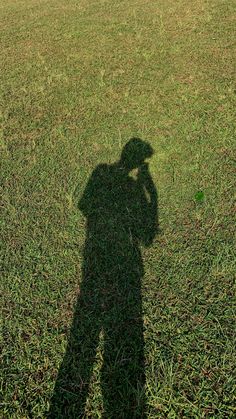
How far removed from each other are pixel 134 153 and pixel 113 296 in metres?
2.54

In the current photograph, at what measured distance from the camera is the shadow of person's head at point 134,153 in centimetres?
530

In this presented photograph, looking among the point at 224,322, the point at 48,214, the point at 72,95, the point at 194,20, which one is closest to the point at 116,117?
the point at 72,95

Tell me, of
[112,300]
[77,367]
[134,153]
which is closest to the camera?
[77,367]

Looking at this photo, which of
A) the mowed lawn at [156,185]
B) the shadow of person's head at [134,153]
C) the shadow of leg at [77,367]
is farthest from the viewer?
the shadow of person's head at [134,153]

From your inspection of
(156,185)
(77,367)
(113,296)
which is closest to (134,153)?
(156,185)

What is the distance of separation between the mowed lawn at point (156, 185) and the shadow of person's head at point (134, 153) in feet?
0.42

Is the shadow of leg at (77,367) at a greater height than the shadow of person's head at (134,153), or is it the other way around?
the shadow of person's head at (134,153)

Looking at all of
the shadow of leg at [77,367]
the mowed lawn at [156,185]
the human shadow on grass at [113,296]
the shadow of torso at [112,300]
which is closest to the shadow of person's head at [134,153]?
the human shadow on grass at [113,296]

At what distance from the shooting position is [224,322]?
3.43 metres

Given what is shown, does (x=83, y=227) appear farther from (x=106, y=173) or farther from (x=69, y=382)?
(x=69, y=382)

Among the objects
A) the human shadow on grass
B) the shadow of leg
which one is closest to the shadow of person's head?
the human shadow on grass

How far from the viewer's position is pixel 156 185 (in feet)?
16.1

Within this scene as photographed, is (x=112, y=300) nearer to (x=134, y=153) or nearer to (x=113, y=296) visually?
(x=113, y=296)

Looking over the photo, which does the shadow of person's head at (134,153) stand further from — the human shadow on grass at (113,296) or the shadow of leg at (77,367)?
the shadow of leg at (77,367)
